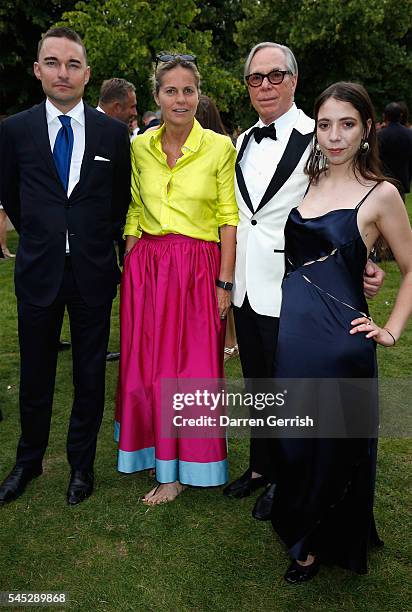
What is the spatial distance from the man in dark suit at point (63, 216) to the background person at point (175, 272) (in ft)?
0.48

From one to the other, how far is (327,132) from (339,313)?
2.59ft

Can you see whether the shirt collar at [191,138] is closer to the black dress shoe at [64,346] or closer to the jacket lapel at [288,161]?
the jacket lapel at [288,161]

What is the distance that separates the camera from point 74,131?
3324 mm

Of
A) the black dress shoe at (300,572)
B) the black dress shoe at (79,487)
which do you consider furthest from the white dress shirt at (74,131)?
the black dress shoe at (300,572)

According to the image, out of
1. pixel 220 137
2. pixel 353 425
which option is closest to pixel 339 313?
pixel 353 425

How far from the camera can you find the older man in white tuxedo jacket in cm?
318

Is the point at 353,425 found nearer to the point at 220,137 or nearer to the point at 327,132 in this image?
the point at 327,132

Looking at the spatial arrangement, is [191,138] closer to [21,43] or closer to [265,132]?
[265,132]

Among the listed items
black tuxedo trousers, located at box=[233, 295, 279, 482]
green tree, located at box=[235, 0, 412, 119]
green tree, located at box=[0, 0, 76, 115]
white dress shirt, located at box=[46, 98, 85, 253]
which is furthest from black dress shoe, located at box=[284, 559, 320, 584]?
green tree, located at box=[235, 0, 412, 119]

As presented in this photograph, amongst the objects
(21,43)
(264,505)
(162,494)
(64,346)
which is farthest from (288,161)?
(21,43)

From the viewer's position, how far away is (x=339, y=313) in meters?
2.73

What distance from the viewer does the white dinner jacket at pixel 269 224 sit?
3164 millimetres

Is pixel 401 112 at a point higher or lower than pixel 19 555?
higher

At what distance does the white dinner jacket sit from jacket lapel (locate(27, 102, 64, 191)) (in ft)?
3.16
